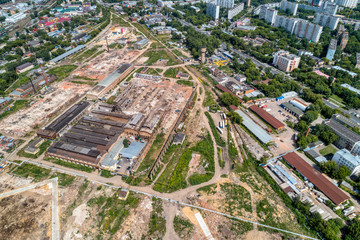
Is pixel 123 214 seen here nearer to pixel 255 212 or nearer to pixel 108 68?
pixel 255 212

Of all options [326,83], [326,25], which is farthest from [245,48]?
[326,25]

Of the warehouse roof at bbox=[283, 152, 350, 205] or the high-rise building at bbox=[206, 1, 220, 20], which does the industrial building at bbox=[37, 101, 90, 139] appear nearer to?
the warehouse roof at bbox=[283, 152, 350, 205]

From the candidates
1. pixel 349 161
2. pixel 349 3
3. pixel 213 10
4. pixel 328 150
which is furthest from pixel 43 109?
pixel 349 3

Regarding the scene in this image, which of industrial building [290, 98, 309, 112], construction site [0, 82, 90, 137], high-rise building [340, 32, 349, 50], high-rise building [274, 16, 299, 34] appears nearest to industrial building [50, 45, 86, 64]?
construction site [0, 82, 90, 137]

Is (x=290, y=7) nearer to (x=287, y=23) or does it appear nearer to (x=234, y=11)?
(x=234, y=11)

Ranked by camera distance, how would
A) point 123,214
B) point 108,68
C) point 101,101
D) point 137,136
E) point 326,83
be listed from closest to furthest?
point 123,214 < point 137,136 < point 101,101 < point 326,83 < point 108,68
